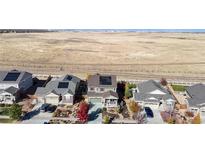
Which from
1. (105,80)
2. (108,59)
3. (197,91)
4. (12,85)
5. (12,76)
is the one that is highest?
(108,59)

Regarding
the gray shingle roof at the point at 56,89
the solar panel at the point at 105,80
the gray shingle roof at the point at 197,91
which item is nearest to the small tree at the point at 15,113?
the gray shingle roof at the point at 56,89

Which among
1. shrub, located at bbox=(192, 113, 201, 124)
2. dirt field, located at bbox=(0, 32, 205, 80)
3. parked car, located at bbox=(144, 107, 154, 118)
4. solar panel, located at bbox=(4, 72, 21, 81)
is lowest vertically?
shrub, located at bbox=(192, 113, 201, 124)

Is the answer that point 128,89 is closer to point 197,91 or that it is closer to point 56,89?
point 197,91

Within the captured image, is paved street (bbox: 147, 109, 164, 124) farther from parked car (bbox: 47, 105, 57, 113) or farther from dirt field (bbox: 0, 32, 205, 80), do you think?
dirt field (bbox: 0, 32, 205, 80)

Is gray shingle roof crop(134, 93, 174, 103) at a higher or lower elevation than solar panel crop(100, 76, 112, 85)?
lower

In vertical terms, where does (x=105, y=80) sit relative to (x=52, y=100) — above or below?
above

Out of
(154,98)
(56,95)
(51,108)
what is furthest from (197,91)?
(51,108)

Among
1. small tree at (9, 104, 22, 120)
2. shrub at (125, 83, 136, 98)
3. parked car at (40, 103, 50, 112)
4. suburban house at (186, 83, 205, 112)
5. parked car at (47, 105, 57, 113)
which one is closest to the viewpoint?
small tree at (9, 104, 22, 120)

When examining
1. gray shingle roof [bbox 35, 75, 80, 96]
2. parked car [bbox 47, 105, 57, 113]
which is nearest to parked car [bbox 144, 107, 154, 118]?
gray shingle roof [bbox 35, 75, 80, 96]
